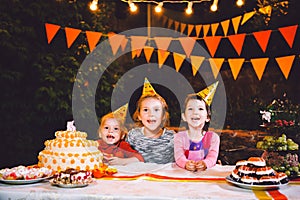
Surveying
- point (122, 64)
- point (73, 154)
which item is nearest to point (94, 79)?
point (122, 64)

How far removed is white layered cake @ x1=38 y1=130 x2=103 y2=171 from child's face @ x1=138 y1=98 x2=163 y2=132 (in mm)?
435

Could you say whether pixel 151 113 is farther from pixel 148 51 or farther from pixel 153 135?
pixel 148 51

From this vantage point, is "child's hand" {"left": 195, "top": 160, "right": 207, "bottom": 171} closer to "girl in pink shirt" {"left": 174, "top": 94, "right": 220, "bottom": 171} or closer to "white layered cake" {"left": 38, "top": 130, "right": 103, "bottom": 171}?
"girl in pink shirt" {"left": 174, "top": 94, "right": 220, "bottom": 171}

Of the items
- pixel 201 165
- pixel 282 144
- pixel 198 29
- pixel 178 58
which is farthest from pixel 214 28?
pixel 282 144

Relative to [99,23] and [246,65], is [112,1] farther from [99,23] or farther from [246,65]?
[246,65]

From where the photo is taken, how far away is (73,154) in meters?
1.73

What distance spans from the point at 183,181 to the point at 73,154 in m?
0.52

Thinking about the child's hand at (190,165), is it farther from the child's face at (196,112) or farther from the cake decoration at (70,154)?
the cake decoration at (70,154)

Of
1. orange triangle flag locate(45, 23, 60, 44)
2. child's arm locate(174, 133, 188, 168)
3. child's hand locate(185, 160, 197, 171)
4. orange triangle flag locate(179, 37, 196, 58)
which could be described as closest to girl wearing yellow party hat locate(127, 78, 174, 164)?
child's arm locate(174, 133, 188, 168)

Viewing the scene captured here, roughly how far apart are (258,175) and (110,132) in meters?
0.90

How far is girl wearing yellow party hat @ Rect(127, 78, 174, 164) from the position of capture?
2.11m

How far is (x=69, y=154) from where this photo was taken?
1728 millimetres

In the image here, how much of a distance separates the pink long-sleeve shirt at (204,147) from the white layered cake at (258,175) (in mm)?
400

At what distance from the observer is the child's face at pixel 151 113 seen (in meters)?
2.11
